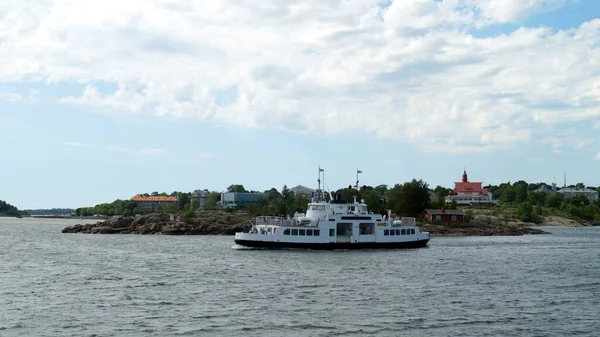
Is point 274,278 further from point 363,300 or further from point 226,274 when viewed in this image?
point 363,300

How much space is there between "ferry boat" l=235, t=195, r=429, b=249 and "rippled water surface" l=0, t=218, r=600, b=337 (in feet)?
16.9

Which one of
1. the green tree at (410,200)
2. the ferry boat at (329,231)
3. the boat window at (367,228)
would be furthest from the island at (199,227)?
the boat window at (367,228)

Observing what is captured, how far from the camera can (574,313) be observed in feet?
127

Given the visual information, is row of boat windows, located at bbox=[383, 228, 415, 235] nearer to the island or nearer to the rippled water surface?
the rippled water surface

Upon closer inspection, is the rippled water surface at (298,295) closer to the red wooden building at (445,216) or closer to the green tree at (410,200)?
the red wooden building at (445,216)


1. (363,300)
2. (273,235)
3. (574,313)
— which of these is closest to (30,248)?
(273,235)

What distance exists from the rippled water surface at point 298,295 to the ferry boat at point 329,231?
515 cm

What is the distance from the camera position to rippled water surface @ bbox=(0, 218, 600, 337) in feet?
112

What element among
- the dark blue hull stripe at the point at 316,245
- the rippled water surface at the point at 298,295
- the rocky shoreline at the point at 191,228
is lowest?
the rippled water surface at the point at 298,295

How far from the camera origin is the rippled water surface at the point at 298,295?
112 feet

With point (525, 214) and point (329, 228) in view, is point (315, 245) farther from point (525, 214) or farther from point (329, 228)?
point (525, 214)

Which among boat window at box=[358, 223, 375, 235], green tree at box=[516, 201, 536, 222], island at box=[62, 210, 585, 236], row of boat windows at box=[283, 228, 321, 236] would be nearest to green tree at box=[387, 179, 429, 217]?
island at box=[62, 210, 585, 236]

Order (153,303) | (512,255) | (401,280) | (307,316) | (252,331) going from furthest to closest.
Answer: (512,255) < (401,280) < (153,303) < (307,316) < (252,331)

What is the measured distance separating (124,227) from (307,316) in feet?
333
